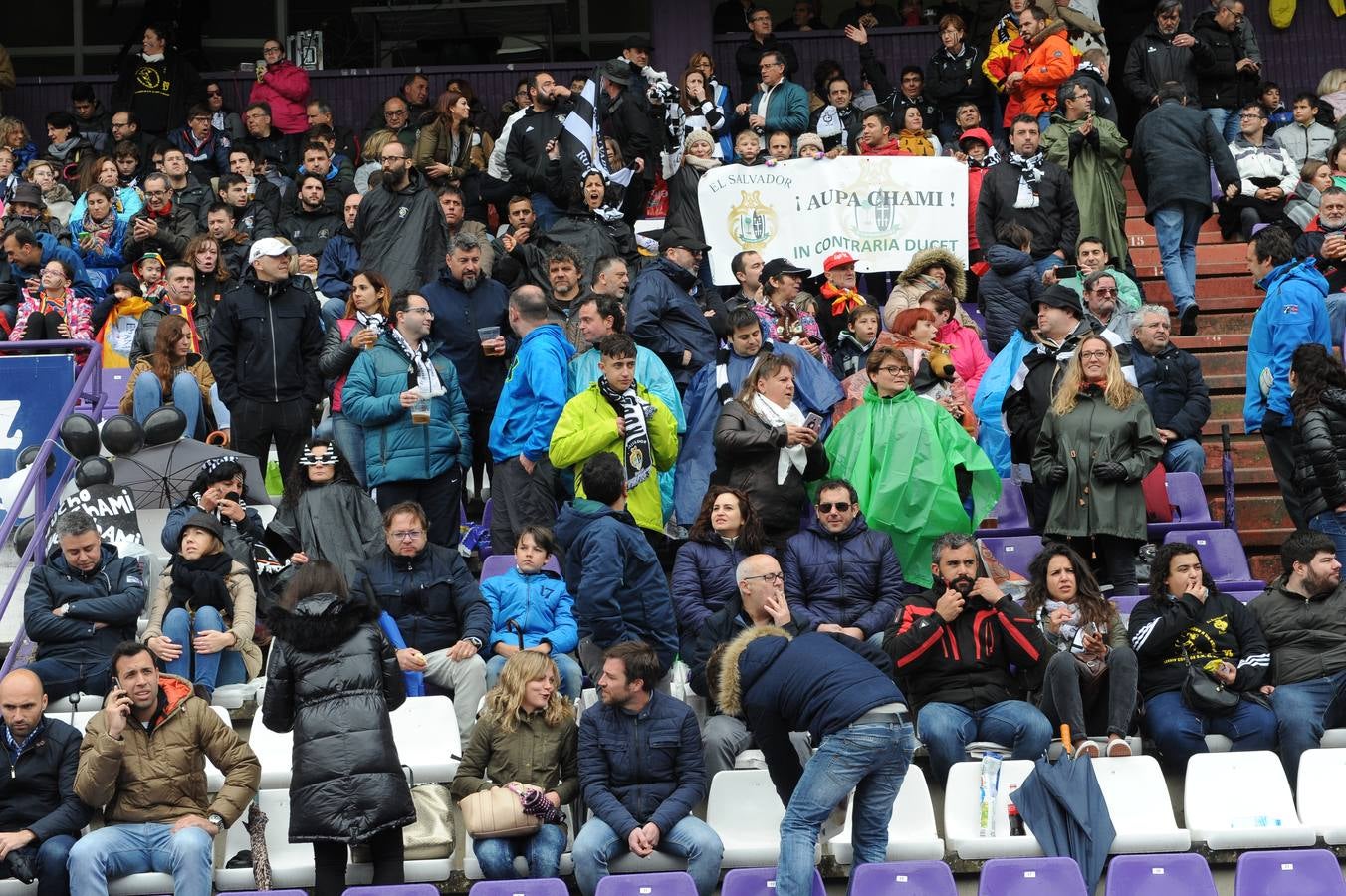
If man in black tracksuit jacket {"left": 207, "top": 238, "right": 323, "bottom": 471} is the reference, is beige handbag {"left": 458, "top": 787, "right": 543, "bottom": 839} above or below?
below

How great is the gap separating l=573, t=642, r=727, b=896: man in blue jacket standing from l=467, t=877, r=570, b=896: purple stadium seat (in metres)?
0.35

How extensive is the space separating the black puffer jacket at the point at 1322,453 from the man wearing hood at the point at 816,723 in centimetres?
384

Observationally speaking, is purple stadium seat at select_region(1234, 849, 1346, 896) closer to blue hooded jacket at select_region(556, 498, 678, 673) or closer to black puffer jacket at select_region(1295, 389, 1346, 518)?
blue hooded jacket at select_region(556, 498, 678, 673)

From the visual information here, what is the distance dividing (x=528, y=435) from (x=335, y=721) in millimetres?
3268

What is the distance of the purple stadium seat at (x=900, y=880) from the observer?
24.8 feet

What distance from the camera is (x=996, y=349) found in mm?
12641

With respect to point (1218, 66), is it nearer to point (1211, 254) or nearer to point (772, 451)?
point (1211, 254)

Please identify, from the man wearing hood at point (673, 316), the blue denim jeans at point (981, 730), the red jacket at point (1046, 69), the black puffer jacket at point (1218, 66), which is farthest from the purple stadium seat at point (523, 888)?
the black puffer jacket at point (1218, 66)

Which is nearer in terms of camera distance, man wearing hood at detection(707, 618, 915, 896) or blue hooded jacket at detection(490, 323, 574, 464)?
man wearing hood at detection(707, 618, 915, 896)

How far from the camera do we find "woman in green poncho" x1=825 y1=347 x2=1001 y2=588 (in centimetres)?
1015

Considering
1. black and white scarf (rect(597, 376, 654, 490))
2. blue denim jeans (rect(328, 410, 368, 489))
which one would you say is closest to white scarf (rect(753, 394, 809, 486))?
black and white scarf (rect(597, 376, 654, 490))

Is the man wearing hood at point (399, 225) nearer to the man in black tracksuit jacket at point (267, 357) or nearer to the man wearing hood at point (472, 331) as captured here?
the man wearing hood at point (472, 331)

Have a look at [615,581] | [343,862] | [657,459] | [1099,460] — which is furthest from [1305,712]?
[343,862]

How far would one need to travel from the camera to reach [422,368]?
10.9 meters
